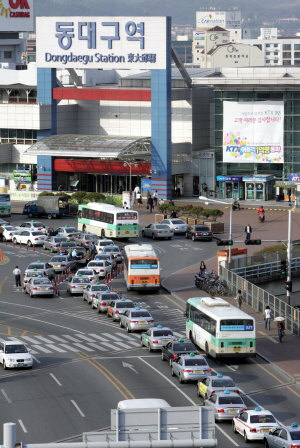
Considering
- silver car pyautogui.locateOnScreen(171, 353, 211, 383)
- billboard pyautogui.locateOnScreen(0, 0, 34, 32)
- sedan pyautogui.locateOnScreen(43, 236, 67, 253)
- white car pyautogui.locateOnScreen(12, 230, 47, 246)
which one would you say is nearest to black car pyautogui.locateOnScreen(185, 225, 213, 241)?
sedan pyautogui.locateOnScreen(43, 236, 67, 253)

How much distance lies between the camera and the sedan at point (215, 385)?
174 ft

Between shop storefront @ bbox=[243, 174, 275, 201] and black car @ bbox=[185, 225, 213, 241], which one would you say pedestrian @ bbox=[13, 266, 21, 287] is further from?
shop storefront @ bbox=[243, 174, 275, 201]

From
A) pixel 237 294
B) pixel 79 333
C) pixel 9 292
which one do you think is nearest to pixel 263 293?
pixel 237 294

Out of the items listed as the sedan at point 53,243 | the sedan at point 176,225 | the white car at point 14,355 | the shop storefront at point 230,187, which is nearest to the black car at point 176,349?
the white car at point 14,355

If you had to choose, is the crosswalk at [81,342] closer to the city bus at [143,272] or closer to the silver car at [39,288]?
the city bus at [143,272]

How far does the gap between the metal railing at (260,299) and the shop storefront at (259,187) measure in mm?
47913

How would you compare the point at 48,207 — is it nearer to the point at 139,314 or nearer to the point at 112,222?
the point at 112,222

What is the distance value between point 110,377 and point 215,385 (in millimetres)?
7490

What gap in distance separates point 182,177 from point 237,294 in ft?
204

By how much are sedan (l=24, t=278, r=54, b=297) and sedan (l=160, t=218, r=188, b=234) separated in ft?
93.7

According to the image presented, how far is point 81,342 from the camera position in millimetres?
68188

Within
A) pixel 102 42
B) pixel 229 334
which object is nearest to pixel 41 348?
pixel 229 334

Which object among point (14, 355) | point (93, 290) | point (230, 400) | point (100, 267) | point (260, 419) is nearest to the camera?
point (260, 419)

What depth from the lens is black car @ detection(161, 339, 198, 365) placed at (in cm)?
6128
